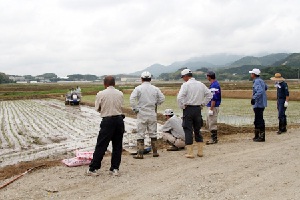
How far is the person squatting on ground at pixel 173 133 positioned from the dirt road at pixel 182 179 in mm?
630

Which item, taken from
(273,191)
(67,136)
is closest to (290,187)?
(273,191)

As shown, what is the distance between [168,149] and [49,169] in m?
2.81

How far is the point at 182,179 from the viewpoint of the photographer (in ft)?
17.3

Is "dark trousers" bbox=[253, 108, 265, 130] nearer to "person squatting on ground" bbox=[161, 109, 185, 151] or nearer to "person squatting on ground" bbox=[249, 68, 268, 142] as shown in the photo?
"person squatting on ground" bbox=[249, 68, 268, 142]

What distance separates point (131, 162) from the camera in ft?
22.2

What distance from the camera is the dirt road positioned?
461cm

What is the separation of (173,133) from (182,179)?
2741mm

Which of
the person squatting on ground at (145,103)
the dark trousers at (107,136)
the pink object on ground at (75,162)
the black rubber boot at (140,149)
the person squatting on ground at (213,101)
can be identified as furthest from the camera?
the person squatting on ground at (213,101)

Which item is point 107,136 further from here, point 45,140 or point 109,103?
point 45,140

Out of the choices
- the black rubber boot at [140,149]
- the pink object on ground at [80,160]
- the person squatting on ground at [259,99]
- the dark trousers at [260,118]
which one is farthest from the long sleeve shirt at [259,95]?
the pink object on ground at [80,160]

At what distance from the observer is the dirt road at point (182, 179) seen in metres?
4.61

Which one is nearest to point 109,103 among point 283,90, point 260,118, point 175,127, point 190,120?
point 190,120

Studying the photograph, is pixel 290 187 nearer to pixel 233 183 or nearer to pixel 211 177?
pixel 233 183

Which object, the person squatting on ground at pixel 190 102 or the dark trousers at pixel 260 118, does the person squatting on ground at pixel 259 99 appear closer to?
the dark trousers at pixel 260 118
